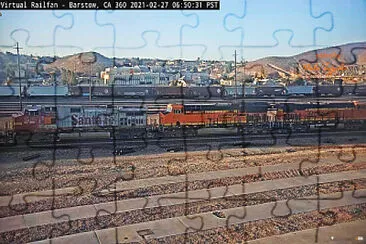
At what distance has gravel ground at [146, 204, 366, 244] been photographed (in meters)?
1.84

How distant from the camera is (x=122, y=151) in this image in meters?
4.38

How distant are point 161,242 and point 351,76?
3.99ft

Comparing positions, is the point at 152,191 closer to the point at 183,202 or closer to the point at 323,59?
the point at 183,202

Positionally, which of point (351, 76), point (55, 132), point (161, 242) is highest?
point (351, 76)

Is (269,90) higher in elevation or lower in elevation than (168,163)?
higher

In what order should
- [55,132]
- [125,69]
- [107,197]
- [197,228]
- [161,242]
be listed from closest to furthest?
1. [125,69]
2. [161,242]
3. [197,228]
4. [107,197]
5. [55,132]

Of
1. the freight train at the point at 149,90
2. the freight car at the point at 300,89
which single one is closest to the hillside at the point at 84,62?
the freight train at the point at 149,90

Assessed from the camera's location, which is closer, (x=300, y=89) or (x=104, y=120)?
(x=300, y=89)

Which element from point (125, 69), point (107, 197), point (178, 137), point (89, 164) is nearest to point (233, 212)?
point (107, 197)

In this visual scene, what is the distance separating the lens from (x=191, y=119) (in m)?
5.53

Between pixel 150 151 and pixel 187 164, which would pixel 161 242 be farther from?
pixel 150 151

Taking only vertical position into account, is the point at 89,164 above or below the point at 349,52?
below

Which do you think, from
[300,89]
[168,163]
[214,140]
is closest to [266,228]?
[300,89]

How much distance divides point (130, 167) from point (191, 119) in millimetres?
2114
